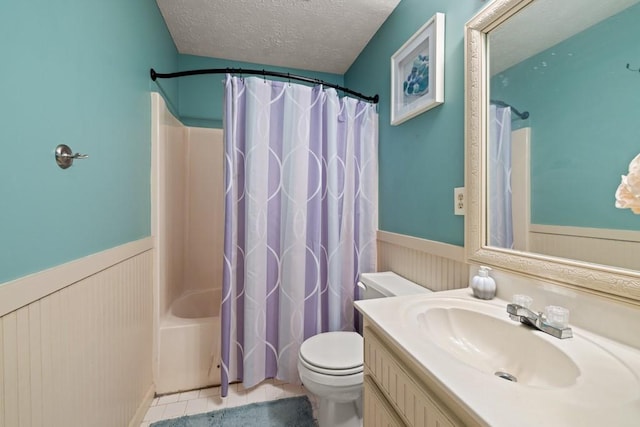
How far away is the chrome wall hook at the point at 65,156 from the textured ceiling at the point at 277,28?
49.5 inches

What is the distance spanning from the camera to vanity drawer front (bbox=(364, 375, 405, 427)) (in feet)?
2.32

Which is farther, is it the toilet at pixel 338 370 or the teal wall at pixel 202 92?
the teal wall at pixel 202 92

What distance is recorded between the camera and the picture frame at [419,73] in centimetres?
121

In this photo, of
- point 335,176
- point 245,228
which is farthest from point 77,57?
point 335,176

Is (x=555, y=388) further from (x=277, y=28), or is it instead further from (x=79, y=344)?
(x=277, y=28)

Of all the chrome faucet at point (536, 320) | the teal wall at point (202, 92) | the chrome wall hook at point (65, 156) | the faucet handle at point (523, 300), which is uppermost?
the teal wall at point (202, 92)

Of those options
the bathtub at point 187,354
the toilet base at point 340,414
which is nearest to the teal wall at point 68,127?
the bathtub at point 187,354

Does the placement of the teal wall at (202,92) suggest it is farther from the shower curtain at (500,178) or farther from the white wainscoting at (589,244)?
the white wainscoting at (589,244)

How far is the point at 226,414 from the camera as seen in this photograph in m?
1.40

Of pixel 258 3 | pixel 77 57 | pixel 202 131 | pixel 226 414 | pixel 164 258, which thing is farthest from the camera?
pixel 202 131

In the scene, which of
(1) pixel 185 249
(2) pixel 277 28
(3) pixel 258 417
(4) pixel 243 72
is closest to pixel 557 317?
(3) pixel 258 417

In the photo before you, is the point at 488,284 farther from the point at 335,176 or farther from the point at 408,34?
the point at 408,34

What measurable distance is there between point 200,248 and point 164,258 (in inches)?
24.9

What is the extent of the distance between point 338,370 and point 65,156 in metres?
1.25
